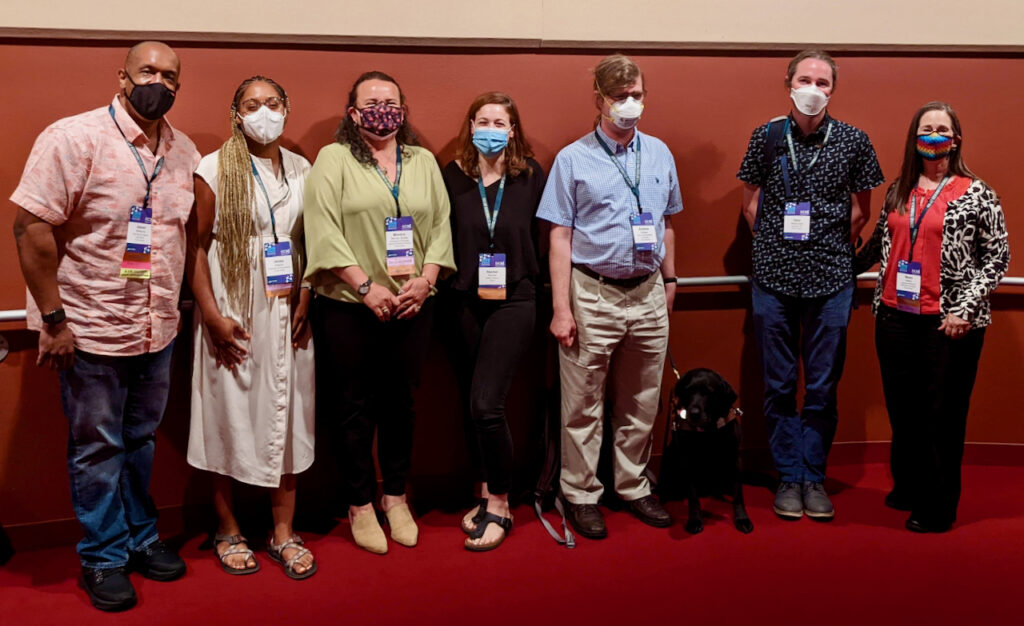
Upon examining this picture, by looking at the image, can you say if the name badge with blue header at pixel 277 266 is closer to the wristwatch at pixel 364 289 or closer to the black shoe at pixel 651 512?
the wristwatch at pixel 364 289

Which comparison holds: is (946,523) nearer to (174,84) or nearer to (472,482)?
(472,482)

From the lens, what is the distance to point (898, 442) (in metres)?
3.77

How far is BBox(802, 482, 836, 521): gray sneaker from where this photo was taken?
369cm

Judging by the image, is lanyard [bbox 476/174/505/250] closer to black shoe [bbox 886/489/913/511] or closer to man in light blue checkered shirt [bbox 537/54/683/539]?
man in light blue checkered shirt [bbox 537/54/683/539]

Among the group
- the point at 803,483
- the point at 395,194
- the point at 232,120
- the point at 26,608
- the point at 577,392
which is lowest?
the point at 26,608

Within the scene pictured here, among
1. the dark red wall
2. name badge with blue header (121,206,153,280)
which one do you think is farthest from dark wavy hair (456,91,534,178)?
name badge with blue header (121,206,153,280)

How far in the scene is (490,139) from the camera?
337cm

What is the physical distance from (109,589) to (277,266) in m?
1.27

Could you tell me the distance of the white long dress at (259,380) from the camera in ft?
10.5

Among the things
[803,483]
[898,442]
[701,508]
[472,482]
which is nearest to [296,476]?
[472,482]

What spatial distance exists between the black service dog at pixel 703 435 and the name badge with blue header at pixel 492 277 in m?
0.92

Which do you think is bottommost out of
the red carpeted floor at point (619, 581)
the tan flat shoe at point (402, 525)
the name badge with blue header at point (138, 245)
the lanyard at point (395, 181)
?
the red carpeted floor at point (619, 581)

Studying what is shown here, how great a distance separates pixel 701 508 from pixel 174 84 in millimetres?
2717

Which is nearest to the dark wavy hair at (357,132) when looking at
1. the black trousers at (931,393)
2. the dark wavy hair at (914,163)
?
the dark wavy hair at (914,163)
